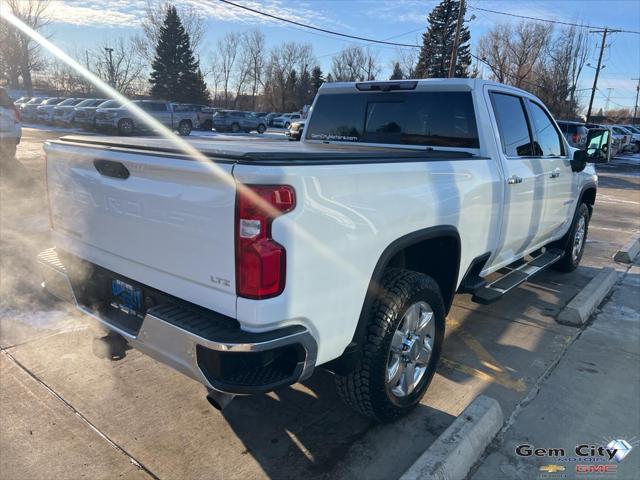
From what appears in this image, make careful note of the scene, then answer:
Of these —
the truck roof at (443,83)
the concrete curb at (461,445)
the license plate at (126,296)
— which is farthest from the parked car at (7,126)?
the concrete curb at (461,445)

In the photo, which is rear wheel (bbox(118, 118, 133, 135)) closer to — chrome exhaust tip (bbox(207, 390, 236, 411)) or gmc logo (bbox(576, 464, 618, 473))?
chrome exhaust tip (bbox(207, 390, 236, 411))

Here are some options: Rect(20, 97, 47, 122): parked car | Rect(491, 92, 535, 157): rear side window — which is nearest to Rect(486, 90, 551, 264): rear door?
Rect(491, 92, 535, 157): rear side window

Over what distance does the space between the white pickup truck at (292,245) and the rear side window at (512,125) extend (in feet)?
0.14

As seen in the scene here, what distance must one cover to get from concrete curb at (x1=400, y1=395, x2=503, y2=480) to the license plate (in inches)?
62.2

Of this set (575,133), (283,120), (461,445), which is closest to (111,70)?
(283,120)

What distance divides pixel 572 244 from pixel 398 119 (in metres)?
3.18

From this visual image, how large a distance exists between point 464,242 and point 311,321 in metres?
1.57

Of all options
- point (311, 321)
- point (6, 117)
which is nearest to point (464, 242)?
point (311, 321)

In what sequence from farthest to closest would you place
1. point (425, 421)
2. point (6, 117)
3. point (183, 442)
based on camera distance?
point (6, 117) → point (425, 421) → point (183, 442)

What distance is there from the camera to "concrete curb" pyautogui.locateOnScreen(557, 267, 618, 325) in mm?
4645

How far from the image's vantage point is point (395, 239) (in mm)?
2668

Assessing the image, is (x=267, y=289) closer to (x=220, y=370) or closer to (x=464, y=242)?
(x=220, y=370)

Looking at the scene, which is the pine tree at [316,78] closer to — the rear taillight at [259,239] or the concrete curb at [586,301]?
the concrete curb at [586,301]

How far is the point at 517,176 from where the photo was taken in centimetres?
400
